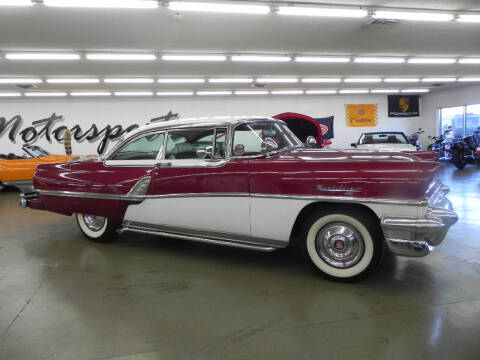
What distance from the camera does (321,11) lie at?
5609mm

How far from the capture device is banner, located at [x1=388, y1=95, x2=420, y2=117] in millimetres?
17953

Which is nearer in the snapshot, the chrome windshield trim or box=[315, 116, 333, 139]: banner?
the chrome windshield trim

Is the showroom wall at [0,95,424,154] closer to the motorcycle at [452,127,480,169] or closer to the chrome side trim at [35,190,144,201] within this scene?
the motorcycle at [452,127,480,169]

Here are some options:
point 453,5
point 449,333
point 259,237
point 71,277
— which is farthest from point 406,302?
point 453,5

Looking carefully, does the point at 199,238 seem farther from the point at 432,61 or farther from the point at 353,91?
the point at 353,91

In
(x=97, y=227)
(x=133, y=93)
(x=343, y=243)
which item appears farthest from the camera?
(x=133, y=93)

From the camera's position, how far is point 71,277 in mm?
3498

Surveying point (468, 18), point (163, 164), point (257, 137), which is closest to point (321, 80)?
point (468, 18)

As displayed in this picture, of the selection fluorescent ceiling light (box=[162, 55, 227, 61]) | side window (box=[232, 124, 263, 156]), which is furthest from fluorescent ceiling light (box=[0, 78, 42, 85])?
side window (box=[232, 124, 263, 156])

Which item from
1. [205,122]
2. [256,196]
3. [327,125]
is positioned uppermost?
[327,125]

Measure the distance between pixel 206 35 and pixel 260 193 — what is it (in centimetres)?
499

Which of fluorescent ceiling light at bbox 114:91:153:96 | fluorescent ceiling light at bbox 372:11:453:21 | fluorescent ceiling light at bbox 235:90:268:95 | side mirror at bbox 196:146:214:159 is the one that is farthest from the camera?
fluorescent ceiling light at bbox 235:90:268:95

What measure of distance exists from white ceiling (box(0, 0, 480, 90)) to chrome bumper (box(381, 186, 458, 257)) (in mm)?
4173

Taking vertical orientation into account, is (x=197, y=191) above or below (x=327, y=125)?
below
